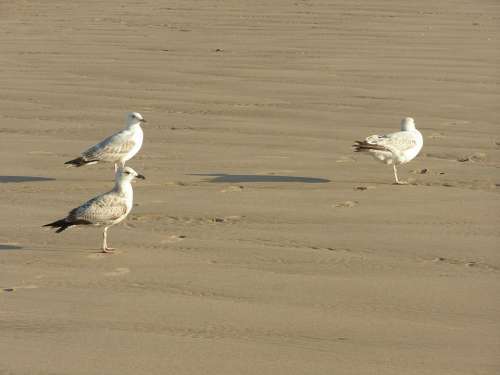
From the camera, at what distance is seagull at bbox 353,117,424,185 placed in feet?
29.4

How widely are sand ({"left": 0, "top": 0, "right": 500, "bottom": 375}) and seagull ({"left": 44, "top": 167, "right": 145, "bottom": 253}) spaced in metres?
0.15

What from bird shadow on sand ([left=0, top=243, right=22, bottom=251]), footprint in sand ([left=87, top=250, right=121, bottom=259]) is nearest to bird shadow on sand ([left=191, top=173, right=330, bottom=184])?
footprint in sand ([left=87, top=250, right=121, bottom=259])

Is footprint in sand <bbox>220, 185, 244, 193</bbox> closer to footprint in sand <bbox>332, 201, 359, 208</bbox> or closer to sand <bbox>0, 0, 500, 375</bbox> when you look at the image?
sand <bbox>0, 0, 500, 375</bbox>

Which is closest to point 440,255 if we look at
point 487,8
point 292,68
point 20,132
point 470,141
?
point 470,141

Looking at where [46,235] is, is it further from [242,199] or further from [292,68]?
[292,68]

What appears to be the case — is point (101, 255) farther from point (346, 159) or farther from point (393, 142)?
point (346, 159)

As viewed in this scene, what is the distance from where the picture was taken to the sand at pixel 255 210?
5.26m

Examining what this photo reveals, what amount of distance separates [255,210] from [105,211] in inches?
47.8

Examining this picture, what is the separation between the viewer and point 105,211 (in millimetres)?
6996

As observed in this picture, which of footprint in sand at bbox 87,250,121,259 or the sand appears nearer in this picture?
the sand

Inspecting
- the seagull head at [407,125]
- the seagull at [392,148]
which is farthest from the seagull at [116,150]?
the seagull head at [407,125]

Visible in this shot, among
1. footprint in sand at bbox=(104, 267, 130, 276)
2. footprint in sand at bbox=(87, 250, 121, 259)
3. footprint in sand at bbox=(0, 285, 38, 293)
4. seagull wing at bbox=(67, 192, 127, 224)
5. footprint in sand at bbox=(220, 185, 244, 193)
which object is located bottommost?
footprint in sand at bbox=(0, 285, 38, 293)

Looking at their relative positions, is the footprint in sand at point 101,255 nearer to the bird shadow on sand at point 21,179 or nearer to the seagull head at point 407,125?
the bird shadow on sand at point 21,179

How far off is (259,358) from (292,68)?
9495 millimetres
